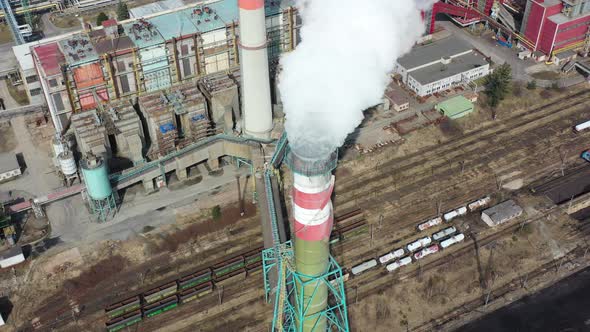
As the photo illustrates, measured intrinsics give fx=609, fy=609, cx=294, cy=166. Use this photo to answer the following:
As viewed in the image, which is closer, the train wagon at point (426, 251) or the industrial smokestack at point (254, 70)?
the industrial smokestack at point (254, 70)

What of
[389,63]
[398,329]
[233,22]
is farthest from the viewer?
[233,22]

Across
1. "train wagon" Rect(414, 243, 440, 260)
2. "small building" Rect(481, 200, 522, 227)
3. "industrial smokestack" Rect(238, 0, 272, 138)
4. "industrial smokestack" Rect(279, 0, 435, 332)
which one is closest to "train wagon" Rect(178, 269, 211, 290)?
"industrial smokestack" Rect(238, 0, 272, 138)

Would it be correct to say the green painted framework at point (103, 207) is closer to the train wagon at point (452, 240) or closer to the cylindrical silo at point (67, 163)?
the cylindrical silo at point (67, 163)

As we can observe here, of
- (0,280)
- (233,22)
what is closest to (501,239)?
(233,22)

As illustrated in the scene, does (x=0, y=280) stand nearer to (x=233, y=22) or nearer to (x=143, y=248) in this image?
(x=143, y=248)

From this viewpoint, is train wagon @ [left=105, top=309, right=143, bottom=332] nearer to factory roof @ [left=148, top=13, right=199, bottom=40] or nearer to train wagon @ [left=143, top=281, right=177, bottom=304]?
train wagon @ [left=143, top=281, right=177, bottom=304]

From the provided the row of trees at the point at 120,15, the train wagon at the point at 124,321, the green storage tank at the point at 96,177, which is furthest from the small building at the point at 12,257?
the row of trees at the point at 120,15

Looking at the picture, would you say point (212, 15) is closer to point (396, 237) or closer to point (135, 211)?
point (135, 211)
